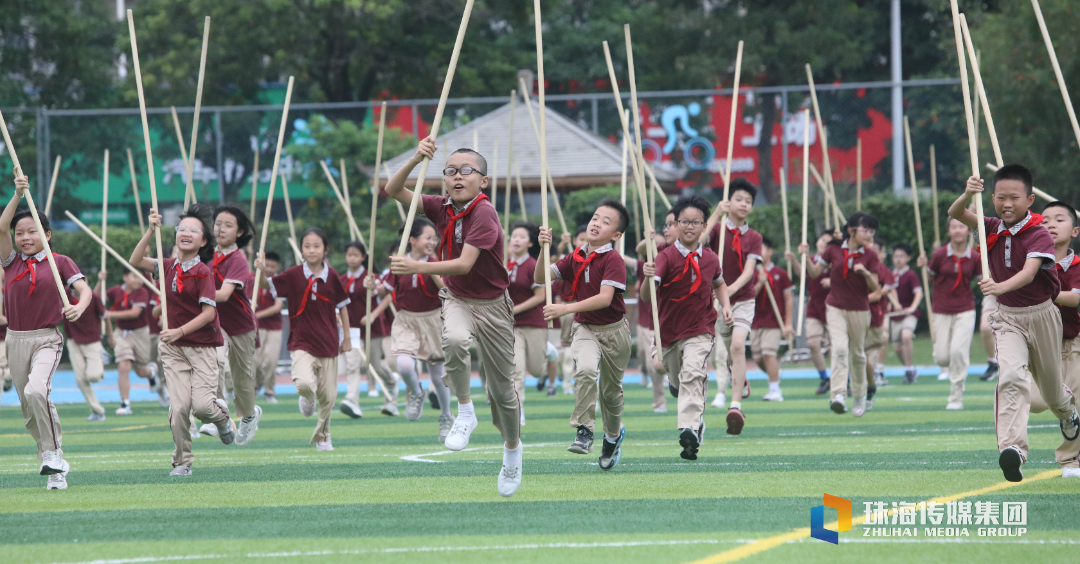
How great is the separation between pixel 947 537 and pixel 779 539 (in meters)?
0.83

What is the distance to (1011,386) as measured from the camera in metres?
7.75

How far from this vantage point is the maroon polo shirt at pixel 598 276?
901 centimetres

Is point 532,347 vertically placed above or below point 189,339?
below

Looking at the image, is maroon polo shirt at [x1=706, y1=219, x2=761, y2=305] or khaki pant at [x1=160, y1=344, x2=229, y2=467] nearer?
khaki pant at [x1=160, y1=344, x2=229, y2=467]

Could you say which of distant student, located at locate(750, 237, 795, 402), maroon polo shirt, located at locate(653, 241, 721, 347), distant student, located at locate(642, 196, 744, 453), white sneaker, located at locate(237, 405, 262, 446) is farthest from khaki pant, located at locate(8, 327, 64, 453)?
distant student, located at locate(750, 237, 795, 402)

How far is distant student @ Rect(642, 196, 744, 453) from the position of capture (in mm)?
9711

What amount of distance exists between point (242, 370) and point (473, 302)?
4.35 m

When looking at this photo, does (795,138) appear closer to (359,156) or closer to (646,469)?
(359,156)

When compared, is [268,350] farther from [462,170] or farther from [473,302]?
[462,170]

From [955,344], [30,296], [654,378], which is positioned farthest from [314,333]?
[955,344]

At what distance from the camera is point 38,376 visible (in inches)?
344

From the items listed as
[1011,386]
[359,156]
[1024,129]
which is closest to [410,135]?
[359,156]

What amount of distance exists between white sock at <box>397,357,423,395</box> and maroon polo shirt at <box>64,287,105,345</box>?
4751 millimetres

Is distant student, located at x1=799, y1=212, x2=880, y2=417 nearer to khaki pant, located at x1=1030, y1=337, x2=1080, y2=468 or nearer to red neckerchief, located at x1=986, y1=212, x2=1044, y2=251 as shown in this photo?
khaki pant, located at x1=1030, y1=337, x2=1080, y2=468
